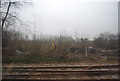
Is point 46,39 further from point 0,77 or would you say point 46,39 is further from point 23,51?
point 0,77

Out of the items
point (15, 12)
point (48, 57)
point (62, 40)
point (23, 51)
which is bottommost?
point (48, 57)

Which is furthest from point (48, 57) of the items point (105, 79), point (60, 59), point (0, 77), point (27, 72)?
point (105, 79)

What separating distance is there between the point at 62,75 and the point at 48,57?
3.19 metres

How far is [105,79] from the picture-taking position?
149 inches

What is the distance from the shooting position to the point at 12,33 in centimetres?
598

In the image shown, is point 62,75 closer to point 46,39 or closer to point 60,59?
point 60,59

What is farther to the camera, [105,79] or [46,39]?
[46,39]

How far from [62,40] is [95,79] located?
14.9 feet

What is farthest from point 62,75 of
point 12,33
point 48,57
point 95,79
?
point 12,33

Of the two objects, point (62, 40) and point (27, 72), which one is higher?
point (62, 40)

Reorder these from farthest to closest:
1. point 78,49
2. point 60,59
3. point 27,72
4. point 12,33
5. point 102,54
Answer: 1. point 78,49
2. point 102,54
3. point 60,59
4. point 12,33
5. point 27,72

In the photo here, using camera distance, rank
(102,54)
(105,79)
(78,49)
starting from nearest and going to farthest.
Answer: (105,79), (102,54), (78,49)

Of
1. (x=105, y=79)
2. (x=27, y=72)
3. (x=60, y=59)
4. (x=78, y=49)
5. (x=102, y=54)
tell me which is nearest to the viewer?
(x=105, y=79)

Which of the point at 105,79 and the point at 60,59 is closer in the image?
the point at 105,79
